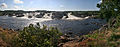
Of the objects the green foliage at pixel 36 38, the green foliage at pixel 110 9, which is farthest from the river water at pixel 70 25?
the green foliage at pixel 36 38

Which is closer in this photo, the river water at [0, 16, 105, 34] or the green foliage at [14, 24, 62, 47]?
the green foliage at [14, 24, 62, 47]

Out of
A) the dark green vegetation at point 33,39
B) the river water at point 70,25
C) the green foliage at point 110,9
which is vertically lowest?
the river water at point 70,25

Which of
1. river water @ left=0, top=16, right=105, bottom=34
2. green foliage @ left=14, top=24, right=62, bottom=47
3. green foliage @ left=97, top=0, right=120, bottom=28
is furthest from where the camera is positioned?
river water @ left=0, top=16, right=105, bottom=34

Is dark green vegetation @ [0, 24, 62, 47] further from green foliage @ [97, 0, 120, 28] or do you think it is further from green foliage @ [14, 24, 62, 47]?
green foliage @ [97, 0, 120, 28]

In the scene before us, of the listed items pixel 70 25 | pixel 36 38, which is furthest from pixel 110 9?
pixel 70 25

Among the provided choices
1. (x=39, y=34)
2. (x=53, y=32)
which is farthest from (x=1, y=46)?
(x=53, y=32)

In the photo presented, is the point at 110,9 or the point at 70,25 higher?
the point at 110,9

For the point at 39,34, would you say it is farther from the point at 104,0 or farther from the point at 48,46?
the point at 104,0

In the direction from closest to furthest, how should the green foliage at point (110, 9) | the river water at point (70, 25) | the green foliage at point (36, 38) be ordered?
the green foliage at point (36, 38) → the green foliage at point (110, 9) → the river water at point (70, 25)

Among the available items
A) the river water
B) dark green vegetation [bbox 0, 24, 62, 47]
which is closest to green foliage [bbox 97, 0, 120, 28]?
dark green vegetation [bbox 0, 24, 62, 47]

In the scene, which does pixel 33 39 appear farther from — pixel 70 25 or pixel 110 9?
pixel 70 25

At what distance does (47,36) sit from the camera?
1953 centimetres

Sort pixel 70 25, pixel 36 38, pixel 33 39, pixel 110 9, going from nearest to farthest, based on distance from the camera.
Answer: pixel 33 39, pixel 36 38, pixel 110 9, pixel 70 25

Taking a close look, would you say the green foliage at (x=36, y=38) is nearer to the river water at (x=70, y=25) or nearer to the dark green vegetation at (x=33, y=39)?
the dark green vegetation at (x=33, y=39)
